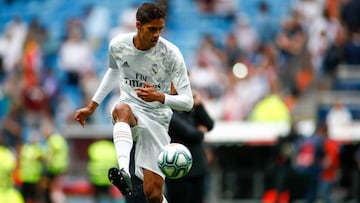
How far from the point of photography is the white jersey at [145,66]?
11656mm

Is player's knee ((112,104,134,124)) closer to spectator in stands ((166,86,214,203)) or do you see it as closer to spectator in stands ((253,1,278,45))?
spectator in stands ((166,86,214,203))

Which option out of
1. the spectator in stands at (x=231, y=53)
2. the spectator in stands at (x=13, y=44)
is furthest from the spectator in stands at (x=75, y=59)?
the spectator in stands at (x=231, y=53)

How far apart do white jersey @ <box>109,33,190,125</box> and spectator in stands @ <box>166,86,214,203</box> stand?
194cm

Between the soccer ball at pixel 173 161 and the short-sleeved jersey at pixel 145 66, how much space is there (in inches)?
20.8

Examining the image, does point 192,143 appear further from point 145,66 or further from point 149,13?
point 149,13

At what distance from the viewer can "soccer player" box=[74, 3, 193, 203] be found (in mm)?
11398

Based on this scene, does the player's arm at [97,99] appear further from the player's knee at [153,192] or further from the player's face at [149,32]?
the player's knee at [153,192]

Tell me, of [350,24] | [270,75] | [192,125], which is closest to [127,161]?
[192,125]

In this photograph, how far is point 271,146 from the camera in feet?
70.1

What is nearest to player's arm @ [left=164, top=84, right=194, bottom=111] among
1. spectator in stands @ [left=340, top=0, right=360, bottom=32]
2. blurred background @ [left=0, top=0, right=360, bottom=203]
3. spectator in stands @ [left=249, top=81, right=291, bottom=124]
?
blurred background @ [left=0, top=0, right=360, bottom=203]

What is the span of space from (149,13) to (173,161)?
137cm

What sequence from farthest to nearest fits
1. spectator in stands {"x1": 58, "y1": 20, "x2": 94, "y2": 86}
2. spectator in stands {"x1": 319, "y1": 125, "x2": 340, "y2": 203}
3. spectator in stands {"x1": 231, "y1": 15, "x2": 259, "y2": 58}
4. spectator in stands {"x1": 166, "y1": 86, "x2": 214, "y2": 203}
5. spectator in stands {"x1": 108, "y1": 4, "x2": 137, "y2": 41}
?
spectator in stands {"x1": 58, "y1": 20, "x2": 94, "y2": 86} < spectator in stands {"x1": 108, "y1": 4, "x2": 137, "y2": 41} < spectator in stands {"x1": 231, "y1": 15, "x2": 259, "y2": 58} < spectator in stands {"x1": 319, "y1": 125, "x2": 340, "y2": 203} < spectator in stands {"x1": 166, "y1": 86, "x2": 214, "y2": 203}

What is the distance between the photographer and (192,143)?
45.6ft

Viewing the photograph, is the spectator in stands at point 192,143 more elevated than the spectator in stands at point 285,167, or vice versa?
the spectator in stands at point 192,143
